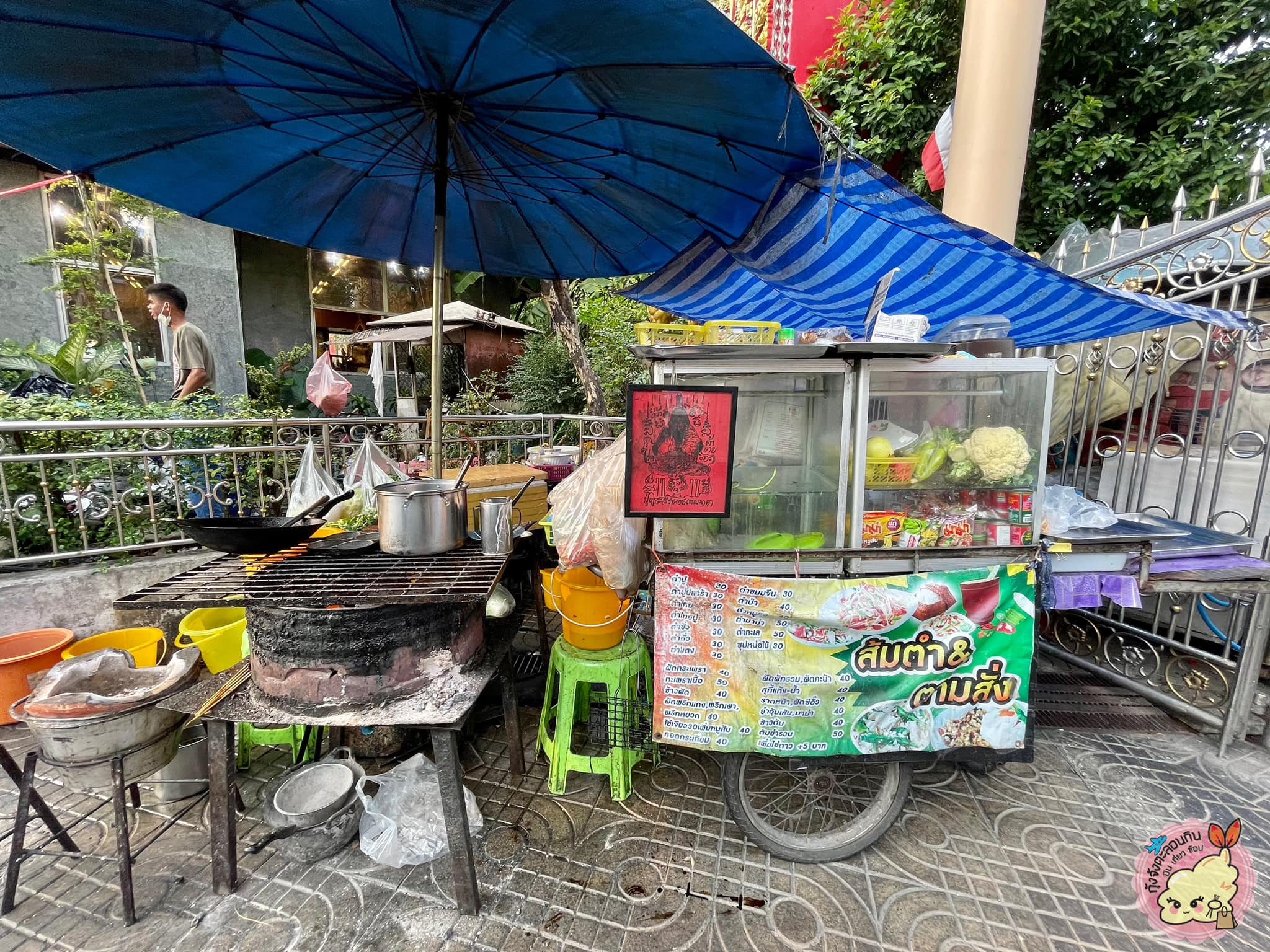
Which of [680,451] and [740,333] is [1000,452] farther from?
[680,451]

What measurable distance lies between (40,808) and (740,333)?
12.6 ft

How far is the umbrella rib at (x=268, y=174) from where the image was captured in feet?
8.86

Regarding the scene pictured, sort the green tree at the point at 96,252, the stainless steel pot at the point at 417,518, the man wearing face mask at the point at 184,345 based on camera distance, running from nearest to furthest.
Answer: the stainless steel pot at the point at 417,518 → the man wearing face mask at the point at 184,345 → the green tree at the point at 96,252

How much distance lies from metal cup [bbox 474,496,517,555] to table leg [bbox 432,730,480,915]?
837mm

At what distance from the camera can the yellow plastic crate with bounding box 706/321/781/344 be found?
2604mm

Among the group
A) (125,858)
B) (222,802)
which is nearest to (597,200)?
(222,802)

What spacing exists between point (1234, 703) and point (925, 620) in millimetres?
2536

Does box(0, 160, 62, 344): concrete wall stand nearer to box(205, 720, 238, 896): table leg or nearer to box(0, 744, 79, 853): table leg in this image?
box(0, 744, 79, 853): table leg

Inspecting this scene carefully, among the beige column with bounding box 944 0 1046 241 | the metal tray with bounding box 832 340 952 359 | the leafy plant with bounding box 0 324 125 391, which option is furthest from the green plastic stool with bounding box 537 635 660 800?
the leafy plant with bounding box 0 324 125 391

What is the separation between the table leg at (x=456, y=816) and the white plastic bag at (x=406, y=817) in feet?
0.75

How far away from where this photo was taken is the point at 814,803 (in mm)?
2619

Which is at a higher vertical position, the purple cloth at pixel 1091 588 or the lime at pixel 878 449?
the lime at pixel 878 449

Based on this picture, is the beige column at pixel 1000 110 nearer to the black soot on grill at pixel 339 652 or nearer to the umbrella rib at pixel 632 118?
the umbrella rib at pixel 632 118

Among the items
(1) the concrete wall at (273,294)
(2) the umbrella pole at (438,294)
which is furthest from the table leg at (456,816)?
(1) the concrete wall at (273,294)
